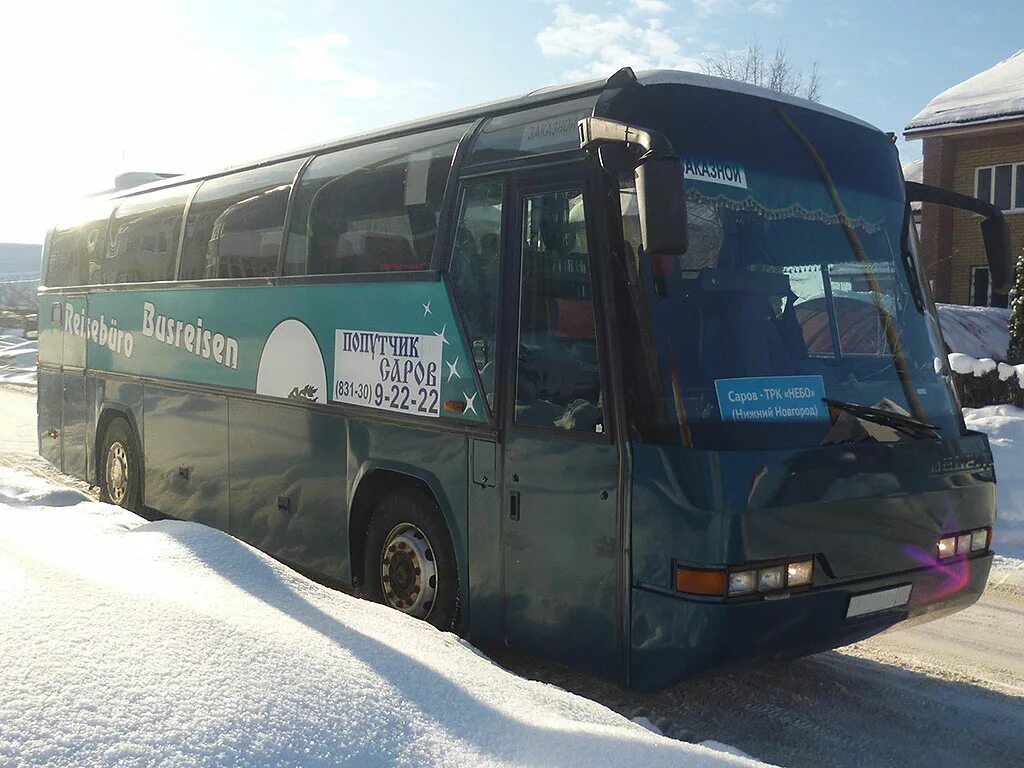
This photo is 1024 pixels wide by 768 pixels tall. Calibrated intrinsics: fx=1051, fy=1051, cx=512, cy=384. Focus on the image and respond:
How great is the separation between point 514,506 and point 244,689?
239 centimetres

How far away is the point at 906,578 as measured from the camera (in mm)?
4840

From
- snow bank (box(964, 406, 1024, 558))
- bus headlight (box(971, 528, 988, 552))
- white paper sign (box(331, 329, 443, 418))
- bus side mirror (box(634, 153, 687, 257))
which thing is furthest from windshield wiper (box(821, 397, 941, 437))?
snow bank (box(964, 406, 1024, 558))

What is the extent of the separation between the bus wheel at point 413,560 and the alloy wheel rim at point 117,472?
4270 millimetres

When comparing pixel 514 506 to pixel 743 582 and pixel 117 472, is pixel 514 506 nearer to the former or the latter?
pixel 743 582

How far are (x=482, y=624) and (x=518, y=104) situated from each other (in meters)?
2.72

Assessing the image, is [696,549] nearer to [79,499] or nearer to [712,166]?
[712,166]

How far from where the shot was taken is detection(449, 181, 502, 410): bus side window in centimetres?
526

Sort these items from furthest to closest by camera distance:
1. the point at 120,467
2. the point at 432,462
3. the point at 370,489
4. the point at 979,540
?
1. the point at 120,467
2. the point at 370,489
3. the point at 432,462
4. the point at 979,540

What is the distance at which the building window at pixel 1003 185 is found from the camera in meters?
26.2

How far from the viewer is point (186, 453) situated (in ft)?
27.7

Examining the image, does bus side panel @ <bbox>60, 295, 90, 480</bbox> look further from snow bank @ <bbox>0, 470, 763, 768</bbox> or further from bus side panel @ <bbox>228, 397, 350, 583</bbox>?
snow bank @ <bbox>0, 470, 763, 768</bbox>

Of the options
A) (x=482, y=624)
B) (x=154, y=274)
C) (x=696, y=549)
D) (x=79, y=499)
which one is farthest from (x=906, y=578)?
(x=154, y=274)

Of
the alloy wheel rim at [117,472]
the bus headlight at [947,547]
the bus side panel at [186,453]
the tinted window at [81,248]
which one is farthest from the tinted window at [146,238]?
the bus headlight at [947,547]

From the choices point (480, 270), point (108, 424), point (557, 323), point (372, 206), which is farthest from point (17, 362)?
point (557, 323)
